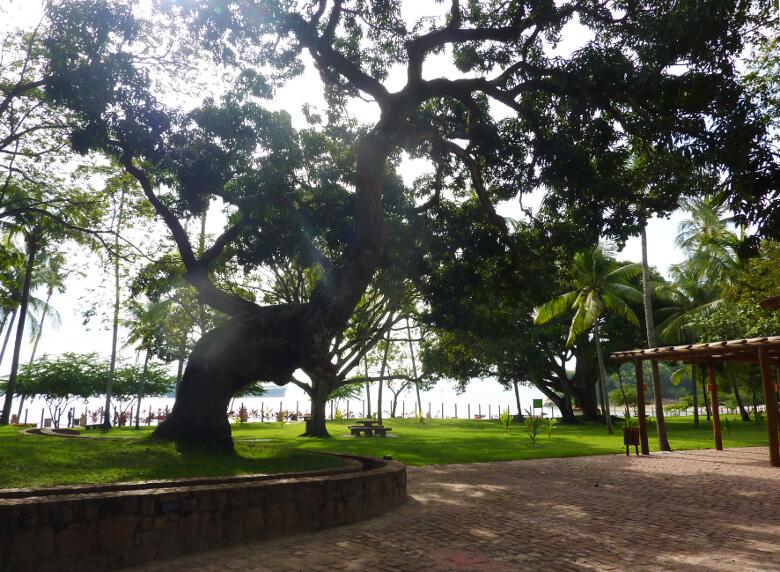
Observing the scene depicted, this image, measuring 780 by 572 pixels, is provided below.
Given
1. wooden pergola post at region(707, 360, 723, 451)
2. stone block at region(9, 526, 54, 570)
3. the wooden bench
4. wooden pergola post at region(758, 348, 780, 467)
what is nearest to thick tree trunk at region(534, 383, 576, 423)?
the wooden bench

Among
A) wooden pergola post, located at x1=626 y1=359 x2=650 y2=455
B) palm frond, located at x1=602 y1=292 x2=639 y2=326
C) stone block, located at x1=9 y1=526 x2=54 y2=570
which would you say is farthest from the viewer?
palm frond, located at x1=602 y1=292 x2=639 y2=326

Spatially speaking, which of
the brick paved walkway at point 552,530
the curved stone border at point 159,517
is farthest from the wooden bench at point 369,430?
the curved stone border at point 159,517

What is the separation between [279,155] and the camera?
45.6 feet

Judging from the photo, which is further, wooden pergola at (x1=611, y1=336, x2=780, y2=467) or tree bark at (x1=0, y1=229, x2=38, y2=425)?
tree bark at (x1=0, y1=229, x2=38, y2=425)

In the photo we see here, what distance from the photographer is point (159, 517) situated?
17.9 ft

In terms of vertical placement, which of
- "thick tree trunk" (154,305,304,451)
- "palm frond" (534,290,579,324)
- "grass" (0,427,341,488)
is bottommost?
"grass" (0,427,341,488)

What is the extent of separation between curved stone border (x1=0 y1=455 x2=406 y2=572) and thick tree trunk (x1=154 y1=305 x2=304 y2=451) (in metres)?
3.35

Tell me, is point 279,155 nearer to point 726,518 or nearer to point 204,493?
point 204,493

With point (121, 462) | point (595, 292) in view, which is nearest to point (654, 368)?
point (595, 292)

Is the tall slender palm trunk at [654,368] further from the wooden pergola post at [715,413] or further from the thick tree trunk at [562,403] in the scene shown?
the thick tree trunk at [562,403]

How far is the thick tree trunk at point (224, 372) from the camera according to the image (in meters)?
10.2

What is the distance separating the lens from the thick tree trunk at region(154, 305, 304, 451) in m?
10.2

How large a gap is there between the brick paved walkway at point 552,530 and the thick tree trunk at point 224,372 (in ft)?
11.4

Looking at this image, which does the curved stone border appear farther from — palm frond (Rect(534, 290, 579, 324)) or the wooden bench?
palm frond (Rect(534, 290, 579, 324))
